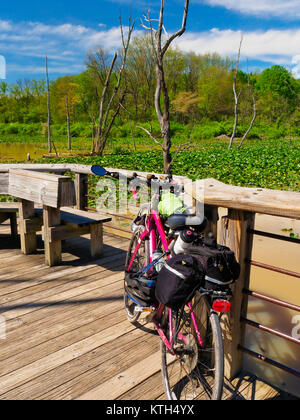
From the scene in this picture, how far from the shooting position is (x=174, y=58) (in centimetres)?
5609

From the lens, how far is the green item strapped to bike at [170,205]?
202cm

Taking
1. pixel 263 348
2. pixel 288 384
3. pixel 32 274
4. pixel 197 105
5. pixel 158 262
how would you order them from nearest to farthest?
pixel 158 262 → pixel 288 384 → pixel 263 348 → pixel 32 274 → pixel 197 105

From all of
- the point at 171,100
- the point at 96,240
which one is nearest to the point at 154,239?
the point at 96,240

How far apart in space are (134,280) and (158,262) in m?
0.18

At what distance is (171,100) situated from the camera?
5309cm

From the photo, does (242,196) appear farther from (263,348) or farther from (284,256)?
(284,256)

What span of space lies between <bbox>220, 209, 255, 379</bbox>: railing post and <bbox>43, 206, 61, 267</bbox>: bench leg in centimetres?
221

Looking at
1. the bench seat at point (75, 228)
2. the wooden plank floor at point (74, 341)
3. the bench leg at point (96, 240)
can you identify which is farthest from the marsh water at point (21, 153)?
the wooden plank floor at point (74, 341)

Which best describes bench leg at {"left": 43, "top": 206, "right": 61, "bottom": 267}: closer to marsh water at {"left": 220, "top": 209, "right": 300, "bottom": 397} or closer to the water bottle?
marsh water at {"left": 220, "top": 209, "right": 300, "bottom": 397}

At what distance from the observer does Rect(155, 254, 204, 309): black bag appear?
59.6 inches

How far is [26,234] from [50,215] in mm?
627

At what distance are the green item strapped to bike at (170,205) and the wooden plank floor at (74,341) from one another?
3.15 feet
